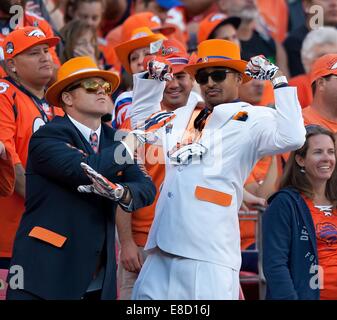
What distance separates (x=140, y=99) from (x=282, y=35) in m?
5.37

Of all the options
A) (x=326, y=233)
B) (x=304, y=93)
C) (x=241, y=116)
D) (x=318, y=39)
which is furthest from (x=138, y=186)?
(x=318, y=39)

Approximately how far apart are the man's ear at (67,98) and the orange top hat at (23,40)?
3.09 feet

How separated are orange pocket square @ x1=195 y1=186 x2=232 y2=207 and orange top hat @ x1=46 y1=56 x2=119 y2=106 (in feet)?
3.35

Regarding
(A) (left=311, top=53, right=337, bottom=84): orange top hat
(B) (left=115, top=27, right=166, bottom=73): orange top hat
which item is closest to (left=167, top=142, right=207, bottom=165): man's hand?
(A) (left=311, top=53, right=337, bottom=84): orange top hat

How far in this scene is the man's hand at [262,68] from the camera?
5801 millimetres

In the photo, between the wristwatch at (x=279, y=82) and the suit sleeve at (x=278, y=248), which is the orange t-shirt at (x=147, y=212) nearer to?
the suit sleeve at (x=278, y=248)

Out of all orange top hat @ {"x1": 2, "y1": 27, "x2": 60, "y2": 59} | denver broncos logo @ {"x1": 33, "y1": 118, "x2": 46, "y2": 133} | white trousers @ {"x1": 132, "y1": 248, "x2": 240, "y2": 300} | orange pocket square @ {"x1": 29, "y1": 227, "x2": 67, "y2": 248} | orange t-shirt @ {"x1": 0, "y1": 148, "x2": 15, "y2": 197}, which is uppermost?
orange top hat @ {"x1": 2, "y1": 27, "x2": 60, "y2": 59}

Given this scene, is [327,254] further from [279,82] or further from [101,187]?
[101,187]

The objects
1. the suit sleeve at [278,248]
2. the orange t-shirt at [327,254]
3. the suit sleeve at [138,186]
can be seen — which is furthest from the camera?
the orange t-shirt at [327,254]

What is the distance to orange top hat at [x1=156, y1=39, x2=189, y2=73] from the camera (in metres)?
6.89

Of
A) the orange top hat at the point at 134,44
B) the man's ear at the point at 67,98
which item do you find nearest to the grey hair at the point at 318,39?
the orange top hat at the point at 134,44

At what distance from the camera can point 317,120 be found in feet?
24.2

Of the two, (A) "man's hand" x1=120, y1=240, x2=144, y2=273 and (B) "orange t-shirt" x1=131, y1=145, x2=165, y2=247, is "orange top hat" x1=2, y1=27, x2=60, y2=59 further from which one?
(A) "man's hand" x1=120, y1=240, x2=144, y2=273

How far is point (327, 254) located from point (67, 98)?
180cm
